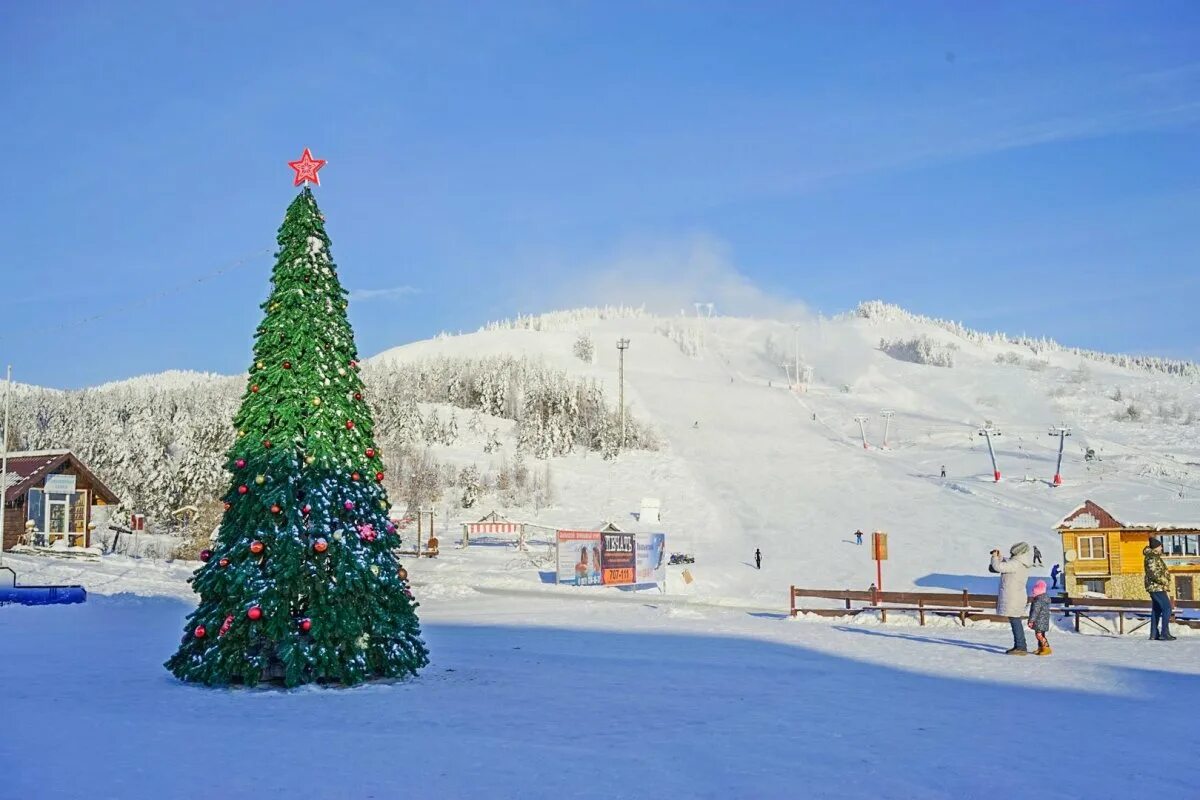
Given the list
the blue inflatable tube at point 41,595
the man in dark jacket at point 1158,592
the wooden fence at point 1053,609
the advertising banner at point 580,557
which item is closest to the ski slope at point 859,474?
the advertising banner at point 580,557

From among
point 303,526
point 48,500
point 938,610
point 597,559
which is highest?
point 48,500

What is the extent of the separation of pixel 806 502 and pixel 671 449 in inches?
941

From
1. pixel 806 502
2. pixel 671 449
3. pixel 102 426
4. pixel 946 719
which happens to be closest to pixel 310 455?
pixel 946 719

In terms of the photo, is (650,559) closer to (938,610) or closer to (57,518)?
(938,610)

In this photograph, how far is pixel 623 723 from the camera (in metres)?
10.0

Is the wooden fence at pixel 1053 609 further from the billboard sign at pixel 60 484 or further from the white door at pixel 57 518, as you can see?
the white door at pixel 57 518

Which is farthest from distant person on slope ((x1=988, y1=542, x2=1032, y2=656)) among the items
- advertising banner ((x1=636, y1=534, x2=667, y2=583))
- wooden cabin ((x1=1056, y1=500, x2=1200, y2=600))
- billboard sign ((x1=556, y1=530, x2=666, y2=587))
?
advertising banner ((x1=636, y1=534, x2=667, y2=583))

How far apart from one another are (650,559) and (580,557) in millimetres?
3295

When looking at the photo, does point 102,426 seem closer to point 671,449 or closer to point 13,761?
point 671,449

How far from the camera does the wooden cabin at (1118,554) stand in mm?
27406

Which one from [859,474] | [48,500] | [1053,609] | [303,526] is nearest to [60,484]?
[48,500]

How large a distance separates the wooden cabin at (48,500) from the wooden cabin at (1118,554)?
125 feet

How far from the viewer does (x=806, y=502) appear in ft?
213

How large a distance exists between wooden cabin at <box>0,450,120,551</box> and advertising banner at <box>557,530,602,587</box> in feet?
69.2
